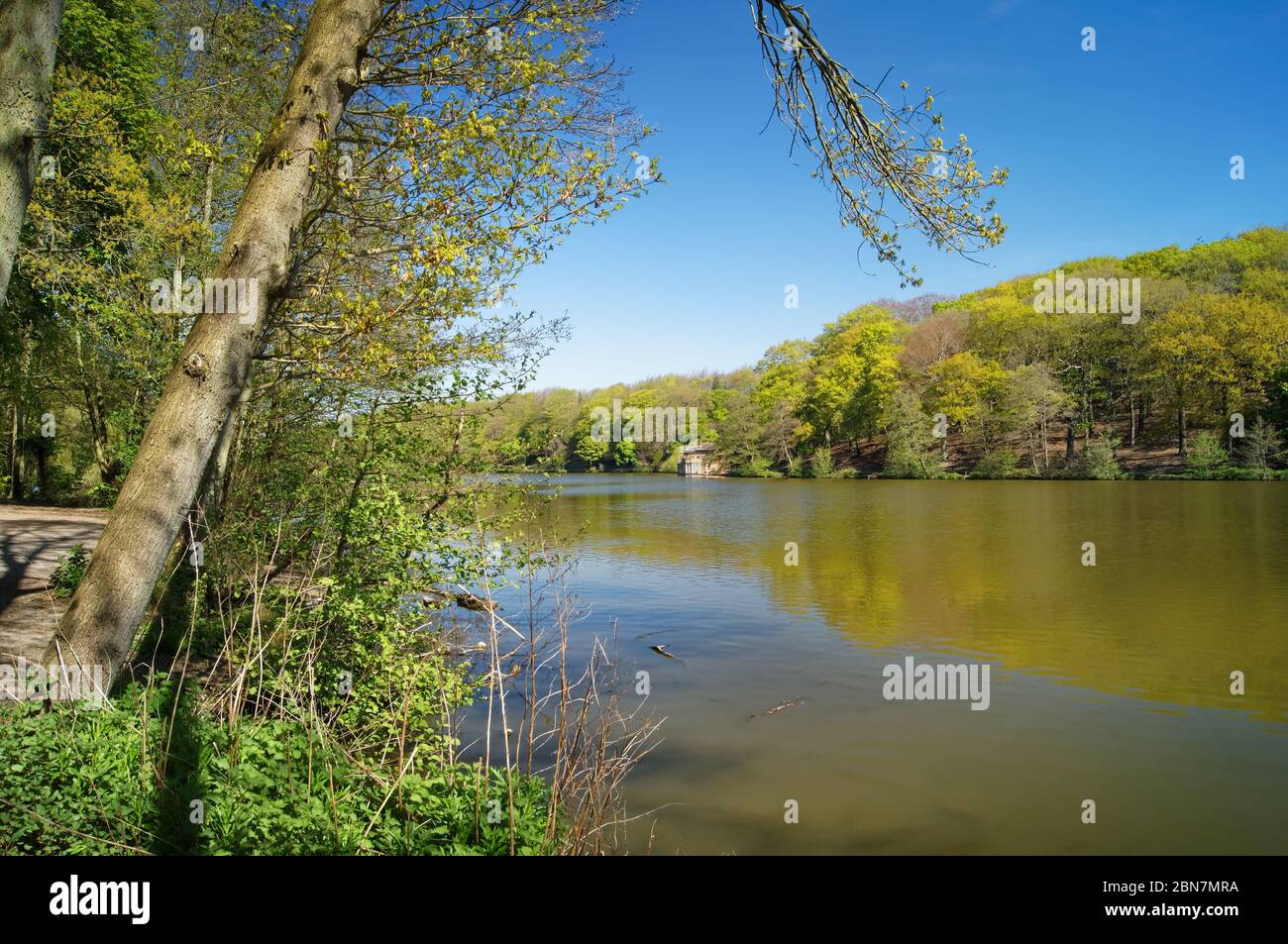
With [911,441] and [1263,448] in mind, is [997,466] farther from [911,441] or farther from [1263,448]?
[1263,448]

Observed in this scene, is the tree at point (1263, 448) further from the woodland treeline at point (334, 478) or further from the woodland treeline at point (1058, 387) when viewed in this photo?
the woodland treeline at point (334, 478)

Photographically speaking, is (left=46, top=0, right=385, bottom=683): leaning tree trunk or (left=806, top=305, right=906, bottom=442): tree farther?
(left=806, top=305, right=906, bottom=442): tree

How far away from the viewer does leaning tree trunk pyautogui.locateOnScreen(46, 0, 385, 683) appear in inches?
185

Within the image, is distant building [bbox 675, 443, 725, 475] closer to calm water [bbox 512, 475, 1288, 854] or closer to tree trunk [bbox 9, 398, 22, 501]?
calm water [bbox 512, 475, 1288, 854]

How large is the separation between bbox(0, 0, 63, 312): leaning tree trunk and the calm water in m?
5.78

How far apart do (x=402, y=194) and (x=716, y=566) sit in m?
15.8

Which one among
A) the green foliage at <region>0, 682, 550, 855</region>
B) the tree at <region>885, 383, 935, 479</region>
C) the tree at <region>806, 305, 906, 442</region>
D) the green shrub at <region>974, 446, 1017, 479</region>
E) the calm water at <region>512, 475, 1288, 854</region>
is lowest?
the calm water at <region>512, 475, 1288, 854</region>

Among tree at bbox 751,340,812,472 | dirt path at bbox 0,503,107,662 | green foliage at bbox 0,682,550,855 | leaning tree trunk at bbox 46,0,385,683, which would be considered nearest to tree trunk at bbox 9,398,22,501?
dirt path at bbox 0,503,107,662

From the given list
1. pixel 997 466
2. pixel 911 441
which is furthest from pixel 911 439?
pixel 997 466

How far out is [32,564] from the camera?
429 inches

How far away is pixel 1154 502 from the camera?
3175 cm

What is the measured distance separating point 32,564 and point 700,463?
75534mm

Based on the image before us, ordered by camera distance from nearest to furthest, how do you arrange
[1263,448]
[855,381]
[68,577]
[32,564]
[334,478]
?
[334,478]
[68,577]
[32,564]
[1263,448]
[855,381]

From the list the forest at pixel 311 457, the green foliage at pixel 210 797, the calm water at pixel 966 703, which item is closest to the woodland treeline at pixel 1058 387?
the calm water at pixel 966 703
